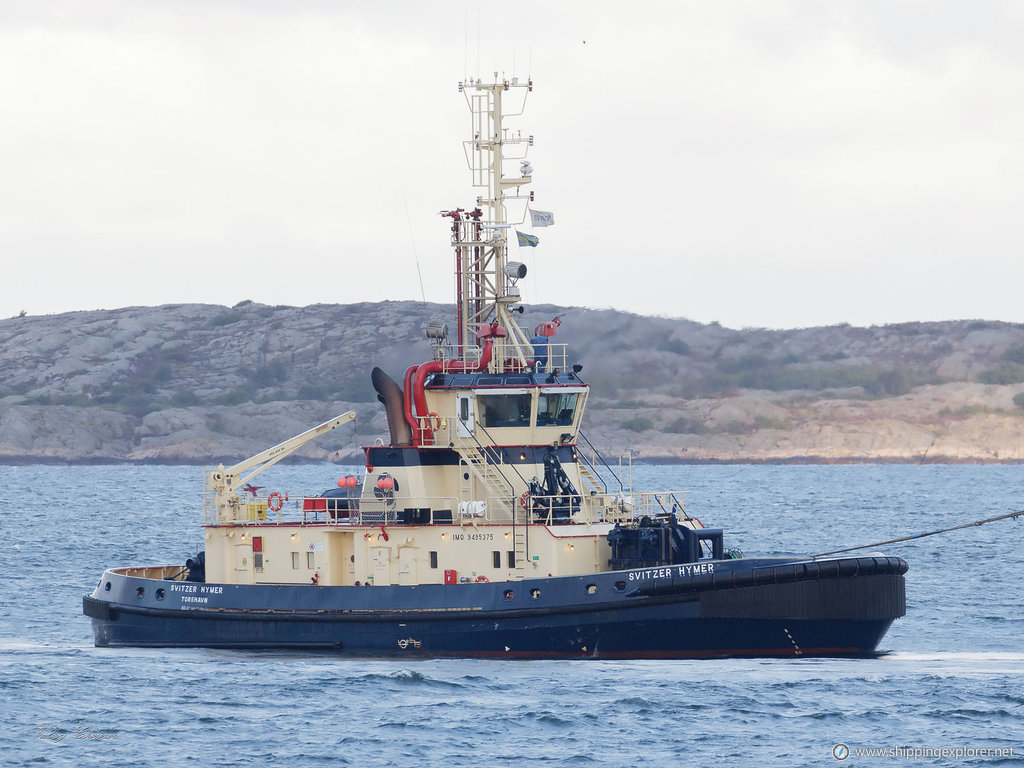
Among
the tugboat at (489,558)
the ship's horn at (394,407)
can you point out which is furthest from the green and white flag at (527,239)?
the ship's horn at (394,407)

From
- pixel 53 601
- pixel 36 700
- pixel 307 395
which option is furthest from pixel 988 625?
pixel 307 395

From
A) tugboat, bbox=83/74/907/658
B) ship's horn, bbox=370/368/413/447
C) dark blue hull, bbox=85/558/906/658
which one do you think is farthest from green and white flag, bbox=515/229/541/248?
dark blue hull, bbox=85/558/906/658

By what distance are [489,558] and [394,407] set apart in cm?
339

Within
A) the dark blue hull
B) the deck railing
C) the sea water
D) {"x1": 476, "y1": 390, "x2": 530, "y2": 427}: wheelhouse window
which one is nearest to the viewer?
the sea water

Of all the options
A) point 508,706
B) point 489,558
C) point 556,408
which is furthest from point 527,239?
point 508,706

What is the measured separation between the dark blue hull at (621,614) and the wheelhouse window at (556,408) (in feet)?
11.1

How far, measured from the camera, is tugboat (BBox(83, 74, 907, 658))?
88.3ft

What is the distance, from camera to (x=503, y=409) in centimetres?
2908

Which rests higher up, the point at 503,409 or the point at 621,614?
the point at 503,409

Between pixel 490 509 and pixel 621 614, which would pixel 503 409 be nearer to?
pixel 490 509

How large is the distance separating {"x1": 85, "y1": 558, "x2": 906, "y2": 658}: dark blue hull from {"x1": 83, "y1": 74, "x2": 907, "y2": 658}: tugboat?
0.03m

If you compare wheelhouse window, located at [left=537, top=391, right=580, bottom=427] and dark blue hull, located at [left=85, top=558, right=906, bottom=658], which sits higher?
wheelhouse window, located at [left=537, top=391, right=580, bottom=427]

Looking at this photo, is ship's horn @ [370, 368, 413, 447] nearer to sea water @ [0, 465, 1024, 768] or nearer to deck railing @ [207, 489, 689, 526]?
deck railing @ [207, 489, 689, 526]

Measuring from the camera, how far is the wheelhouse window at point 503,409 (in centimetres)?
2900
